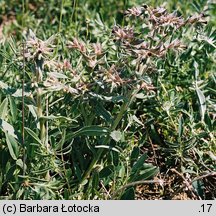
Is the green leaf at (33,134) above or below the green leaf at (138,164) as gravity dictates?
above

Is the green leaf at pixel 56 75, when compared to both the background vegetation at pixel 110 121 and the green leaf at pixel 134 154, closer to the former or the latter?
the background vegetation at pixel 110 121

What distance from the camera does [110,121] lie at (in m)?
2.54

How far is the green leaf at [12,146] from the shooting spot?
8.09ft

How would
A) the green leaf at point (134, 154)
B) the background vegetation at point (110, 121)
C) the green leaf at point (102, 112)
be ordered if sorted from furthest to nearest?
the green leaf at point (134, 154) < the green leaf at point (102, 112) < the background vegetation at point (110, 121)

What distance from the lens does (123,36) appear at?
93.7 inches

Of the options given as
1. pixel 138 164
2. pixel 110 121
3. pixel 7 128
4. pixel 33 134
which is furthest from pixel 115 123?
pixel 7 128

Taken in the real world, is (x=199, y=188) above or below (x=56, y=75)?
below

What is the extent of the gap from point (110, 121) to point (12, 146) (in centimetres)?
42

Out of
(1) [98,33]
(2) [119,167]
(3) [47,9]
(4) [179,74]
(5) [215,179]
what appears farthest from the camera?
(3) [47,9]

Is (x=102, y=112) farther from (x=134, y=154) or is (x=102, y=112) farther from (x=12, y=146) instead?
(x=12, y=146)

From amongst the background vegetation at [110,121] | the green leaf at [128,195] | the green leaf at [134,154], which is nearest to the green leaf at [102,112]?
the background vegetation at [110,121]

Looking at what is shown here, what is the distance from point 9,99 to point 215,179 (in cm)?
103
